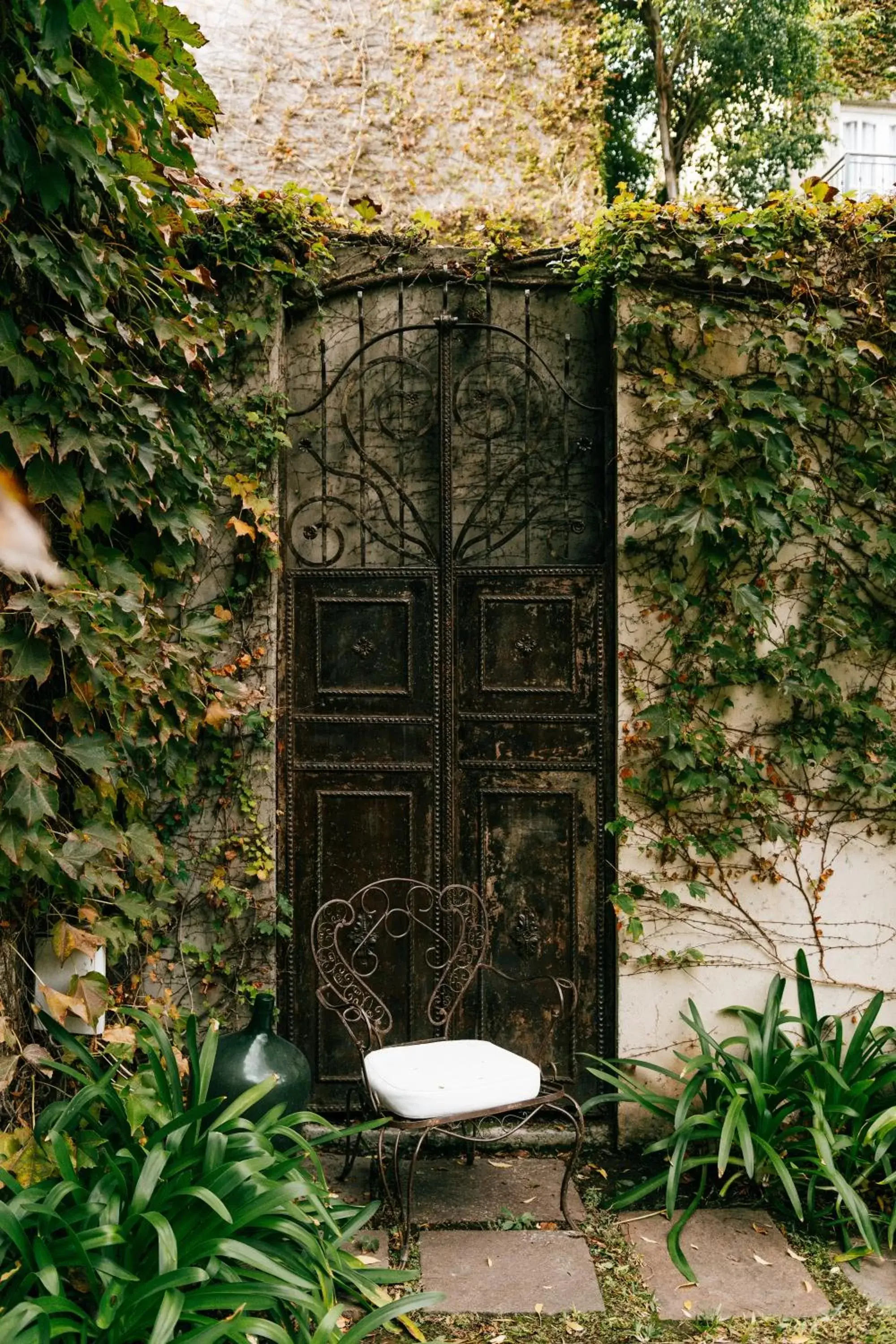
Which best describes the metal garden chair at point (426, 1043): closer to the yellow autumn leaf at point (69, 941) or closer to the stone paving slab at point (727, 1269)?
the stone paving slab at point (727, 1269)

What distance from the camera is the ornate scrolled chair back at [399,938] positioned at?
3844 millimetres

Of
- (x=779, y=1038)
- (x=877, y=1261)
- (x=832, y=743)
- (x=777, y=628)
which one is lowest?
(x=877, y=1261)

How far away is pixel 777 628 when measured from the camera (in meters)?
4.05

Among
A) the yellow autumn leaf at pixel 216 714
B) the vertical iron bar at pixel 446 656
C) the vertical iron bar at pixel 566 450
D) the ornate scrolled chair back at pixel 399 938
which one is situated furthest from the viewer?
the vertical iron bar at pixel 566 450

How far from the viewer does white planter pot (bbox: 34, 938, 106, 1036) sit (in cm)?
304

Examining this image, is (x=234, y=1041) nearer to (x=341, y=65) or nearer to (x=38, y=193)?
(x=38, y=193)

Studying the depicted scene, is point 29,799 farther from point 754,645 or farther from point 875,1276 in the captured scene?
point 875,1276

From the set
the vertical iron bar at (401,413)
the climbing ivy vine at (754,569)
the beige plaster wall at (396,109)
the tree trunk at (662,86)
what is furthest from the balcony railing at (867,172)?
the vertical iron bar at (401,413)

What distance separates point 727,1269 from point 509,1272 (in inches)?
26.0

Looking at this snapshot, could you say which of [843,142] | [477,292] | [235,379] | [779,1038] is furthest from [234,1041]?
[843,142]

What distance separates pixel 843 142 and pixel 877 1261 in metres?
11.6

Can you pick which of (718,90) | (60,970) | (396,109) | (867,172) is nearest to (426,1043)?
(60,970)

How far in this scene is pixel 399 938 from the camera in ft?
13.3

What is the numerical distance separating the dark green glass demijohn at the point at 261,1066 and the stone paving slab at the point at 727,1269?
1156 mm
